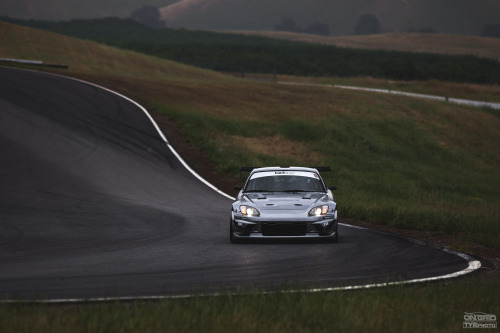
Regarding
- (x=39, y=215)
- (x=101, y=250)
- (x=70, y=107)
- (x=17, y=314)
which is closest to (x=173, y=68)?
(x=70, y=107)

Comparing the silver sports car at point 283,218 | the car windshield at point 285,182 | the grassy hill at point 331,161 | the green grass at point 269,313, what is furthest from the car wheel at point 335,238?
the green grass at point 269,313

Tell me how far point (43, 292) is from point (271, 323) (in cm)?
328

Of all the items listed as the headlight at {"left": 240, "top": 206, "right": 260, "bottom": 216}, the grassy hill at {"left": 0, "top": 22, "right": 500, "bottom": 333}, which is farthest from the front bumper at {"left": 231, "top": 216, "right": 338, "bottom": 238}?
the grassy hill at {"left": 0, "top": 22, "right": 500, "bottom": 333}

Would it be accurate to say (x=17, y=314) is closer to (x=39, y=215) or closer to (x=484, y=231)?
(x=39, y=215)

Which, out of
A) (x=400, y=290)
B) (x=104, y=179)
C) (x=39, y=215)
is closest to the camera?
(x=400, y=290)

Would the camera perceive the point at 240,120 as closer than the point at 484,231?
No

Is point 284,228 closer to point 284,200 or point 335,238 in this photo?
point 284,200

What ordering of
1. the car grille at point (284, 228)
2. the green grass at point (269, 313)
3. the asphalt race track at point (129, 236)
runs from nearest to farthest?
1. the green grass at point (269, 313)
2. the asphalt race track at point (129, 236)
3. the car grille at point (284, 228)

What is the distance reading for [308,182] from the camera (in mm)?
15883

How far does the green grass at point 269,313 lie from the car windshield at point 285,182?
266 inches

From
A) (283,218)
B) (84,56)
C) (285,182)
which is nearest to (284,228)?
(283,218)

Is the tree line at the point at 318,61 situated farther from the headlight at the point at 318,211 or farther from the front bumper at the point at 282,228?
the front bumper at the point at 282,228

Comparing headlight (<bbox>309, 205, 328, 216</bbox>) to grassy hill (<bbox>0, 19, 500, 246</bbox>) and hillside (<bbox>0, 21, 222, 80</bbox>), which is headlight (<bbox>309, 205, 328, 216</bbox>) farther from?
hillside (<bbox>0, 21, 222, 80</bbox>)

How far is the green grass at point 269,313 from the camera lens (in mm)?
6855
